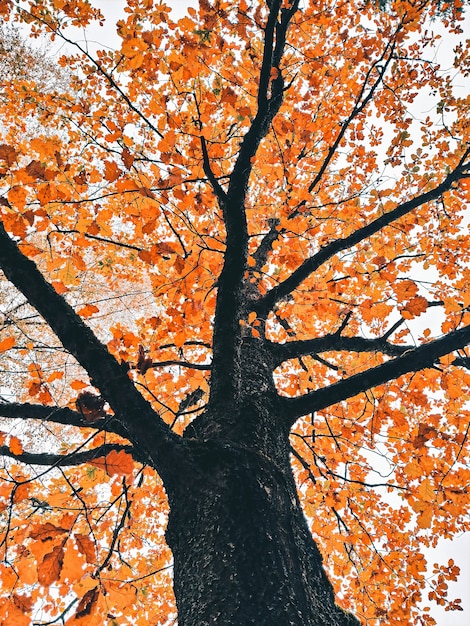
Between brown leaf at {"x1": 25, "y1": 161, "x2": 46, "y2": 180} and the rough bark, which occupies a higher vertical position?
brown leaf at {"x1": 25, "y1": 161, "x2": 46, "y2": 180}

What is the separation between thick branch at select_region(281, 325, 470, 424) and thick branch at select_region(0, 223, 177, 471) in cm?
85

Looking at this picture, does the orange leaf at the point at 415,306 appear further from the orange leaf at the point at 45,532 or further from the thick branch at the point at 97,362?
the orange leaf at the point at 45,532

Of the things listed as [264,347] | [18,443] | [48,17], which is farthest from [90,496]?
[48,17]

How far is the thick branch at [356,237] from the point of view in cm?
256

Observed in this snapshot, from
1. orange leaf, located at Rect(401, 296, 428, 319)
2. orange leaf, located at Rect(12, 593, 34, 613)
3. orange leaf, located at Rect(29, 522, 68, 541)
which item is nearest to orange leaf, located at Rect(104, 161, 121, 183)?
orange leaf, located at Rect(29, 522, 68, 541)

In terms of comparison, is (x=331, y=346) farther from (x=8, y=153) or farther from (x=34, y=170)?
(x=8, y=153)

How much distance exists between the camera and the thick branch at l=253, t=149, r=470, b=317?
2.56 meters

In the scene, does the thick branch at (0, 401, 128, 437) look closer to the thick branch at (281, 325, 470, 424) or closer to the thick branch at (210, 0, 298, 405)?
the thick branch at (210, 0, 298, 405)

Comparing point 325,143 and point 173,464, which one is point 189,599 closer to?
point 173,464

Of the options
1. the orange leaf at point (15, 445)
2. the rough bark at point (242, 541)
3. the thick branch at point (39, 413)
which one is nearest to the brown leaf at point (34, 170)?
the thick branch at point (39, 413)

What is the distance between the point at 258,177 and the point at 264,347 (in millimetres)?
3466

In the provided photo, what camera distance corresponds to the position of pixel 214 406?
6.23 ft

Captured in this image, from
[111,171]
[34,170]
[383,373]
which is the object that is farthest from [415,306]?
[34,170]

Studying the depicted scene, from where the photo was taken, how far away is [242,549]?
1.27m
